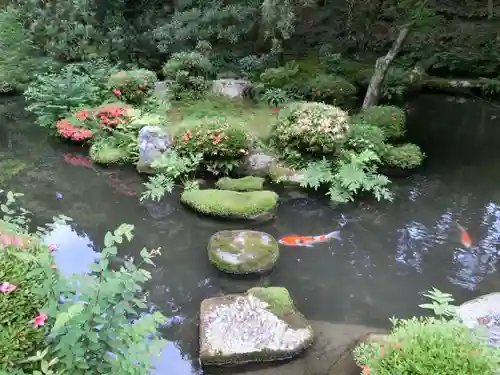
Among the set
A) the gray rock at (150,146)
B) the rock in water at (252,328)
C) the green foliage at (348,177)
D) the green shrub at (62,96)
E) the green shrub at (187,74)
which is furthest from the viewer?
the green shrub at (187,74)

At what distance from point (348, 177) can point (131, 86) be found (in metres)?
5.58

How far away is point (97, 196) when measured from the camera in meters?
8.62

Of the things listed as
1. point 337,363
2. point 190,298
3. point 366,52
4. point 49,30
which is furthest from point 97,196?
point 366,52

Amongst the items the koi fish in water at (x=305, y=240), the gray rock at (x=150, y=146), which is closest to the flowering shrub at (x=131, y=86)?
the gray rock at (x=150, y=146)

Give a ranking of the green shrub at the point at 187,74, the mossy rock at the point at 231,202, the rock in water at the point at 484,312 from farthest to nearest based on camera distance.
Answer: the green shrub at the point at 187,74
the mossy rock at the point at 231,202
the rock in water at the point at 484,312

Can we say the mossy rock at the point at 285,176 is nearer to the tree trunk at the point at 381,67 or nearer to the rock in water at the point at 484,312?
the tree trunk at the point at 381,67

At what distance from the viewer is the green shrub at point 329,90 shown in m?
11.6

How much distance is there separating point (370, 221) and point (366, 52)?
30.2ft

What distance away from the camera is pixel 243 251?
6637 mm

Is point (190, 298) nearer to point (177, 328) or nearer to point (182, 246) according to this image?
point (177, 328)

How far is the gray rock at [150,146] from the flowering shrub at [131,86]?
2215 millimetres

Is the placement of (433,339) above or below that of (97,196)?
A: above

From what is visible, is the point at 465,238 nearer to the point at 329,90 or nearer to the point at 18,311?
the point at 329,90

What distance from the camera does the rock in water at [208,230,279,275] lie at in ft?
21.3
